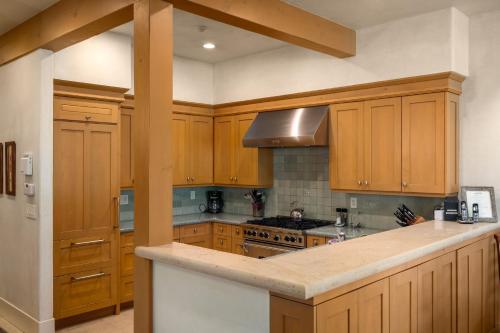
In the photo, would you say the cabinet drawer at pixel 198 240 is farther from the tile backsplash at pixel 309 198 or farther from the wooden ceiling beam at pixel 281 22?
the wooden ceiling beam at pixel 281 22

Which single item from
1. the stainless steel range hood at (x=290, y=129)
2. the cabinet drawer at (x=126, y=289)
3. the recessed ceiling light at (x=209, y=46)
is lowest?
the cabinet drawer at (x=126, y=289)

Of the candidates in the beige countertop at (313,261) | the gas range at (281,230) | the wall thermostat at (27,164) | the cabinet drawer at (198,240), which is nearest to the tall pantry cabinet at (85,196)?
the wall thermostat at (27,164)

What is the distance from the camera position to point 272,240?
15.4ft

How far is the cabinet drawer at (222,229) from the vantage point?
519cm

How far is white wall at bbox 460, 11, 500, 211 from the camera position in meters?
3.75

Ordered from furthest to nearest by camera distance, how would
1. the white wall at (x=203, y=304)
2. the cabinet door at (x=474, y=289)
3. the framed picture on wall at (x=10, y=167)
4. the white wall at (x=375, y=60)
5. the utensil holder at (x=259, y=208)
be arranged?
the utensil holder at (x=259, y=208) → the framed picture on wall at (x=10, y=167) → the white wall at (x=375, y=60) → the cabinet door at (x=474, y=289) → the white wall at (x=203, y=304)

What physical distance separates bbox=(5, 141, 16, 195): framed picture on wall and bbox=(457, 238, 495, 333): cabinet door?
3934 mm

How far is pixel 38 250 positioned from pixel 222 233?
213 cm

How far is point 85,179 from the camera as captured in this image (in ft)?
13.9

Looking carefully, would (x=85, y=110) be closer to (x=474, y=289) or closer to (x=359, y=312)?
(x=359, y=312)

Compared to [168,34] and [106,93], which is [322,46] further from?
[106,93]

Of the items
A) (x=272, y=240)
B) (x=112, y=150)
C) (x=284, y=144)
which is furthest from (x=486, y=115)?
(x=112, y=150)

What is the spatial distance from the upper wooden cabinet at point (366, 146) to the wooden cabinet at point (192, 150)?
186 cm

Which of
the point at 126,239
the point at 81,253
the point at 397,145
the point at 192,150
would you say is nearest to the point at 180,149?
the point at 192,150
